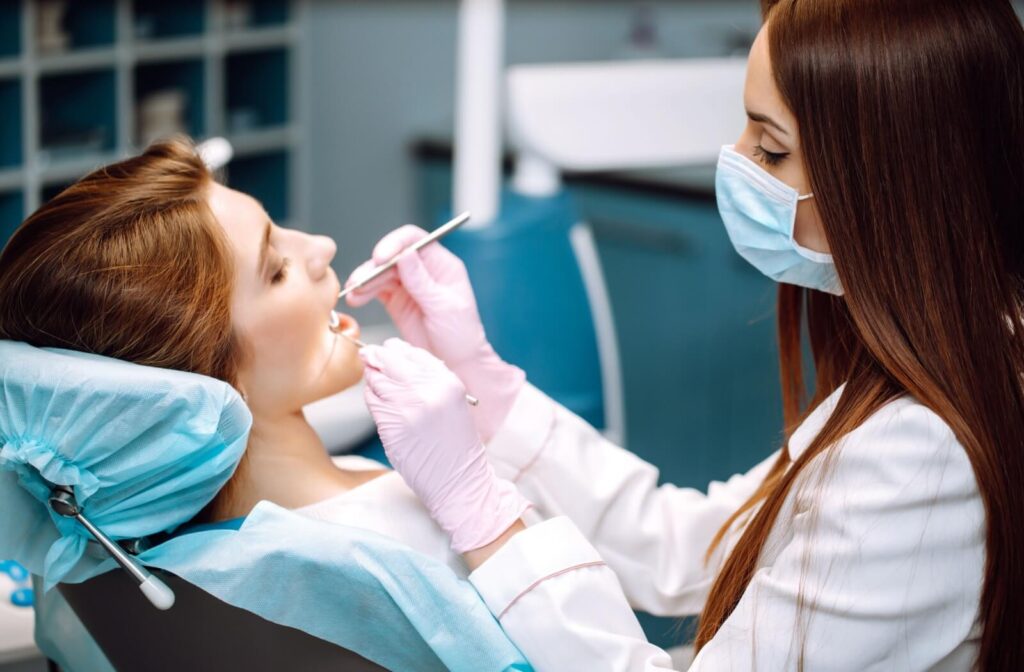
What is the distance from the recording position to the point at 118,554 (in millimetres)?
1094

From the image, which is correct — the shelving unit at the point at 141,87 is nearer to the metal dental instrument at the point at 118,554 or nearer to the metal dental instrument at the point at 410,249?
the metal dental instrument at the point at 410,249

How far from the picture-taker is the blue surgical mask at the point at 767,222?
48.5 inches

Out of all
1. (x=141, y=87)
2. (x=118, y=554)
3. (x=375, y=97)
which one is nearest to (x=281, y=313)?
(x=118, y=554)

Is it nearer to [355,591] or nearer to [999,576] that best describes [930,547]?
[999,576]

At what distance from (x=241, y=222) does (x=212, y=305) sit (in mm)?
127

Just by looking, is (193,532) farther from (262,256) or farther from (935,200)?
(935,200)

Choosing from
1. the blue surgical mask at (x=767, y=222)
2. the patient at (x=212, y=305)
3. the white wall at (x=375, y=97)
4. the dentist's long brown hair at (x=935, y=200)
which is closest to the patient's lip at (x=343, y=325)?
the patient at (x=212, y=305)

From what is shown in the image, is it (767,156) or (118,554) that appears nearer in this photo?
(118,554)

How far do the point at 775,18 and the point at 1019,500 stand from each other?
1.68 ft

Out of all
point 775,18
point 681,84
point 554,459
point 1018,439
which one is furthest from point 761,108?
point 681,84

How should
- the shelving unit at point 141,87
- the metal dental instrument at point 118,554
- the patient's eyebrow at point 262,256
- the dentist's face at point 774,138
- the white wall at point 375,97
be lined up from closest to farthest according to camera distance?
the metal dental instrument at point 118,554 < the dentist's face at point 774,138 < the patient's eyebrow at point 262,256 < the shelving unit at point 141,87 < the white wall at point 375,97

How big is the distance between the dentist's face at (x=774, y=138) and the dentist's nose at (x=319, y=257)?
0.48 metres

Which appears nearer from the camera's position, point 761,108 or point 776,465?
point 761,108

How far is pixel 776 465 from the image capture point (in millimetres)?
1422
